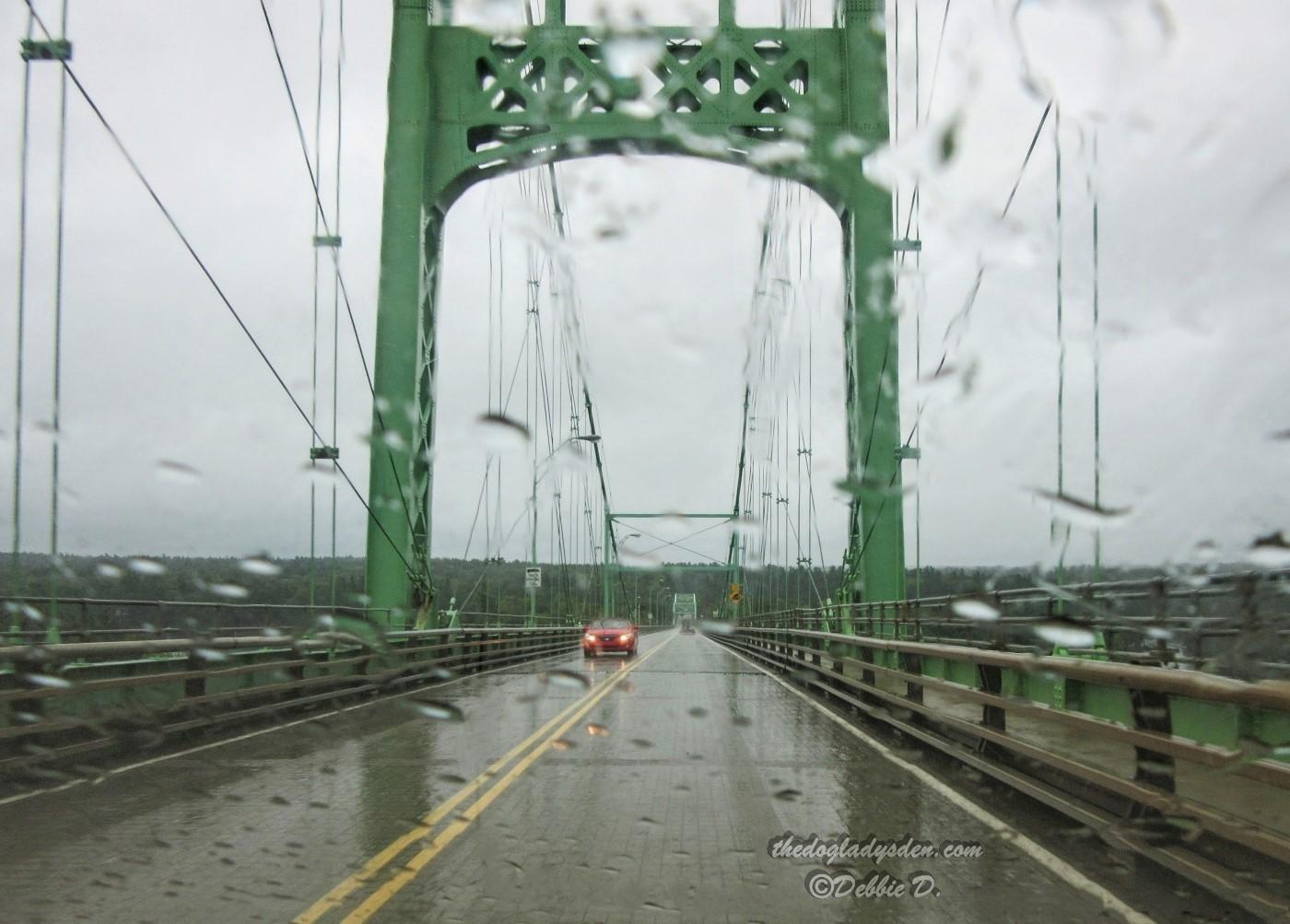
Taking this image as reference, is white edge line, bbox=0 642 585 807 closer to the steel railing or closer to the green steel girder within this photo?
the green steel girder

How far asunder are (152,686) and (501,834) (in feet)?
19.4

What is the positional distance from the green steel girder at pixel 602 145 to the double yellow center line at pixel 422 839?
669 cm

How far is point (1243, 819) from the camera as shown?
4926mm

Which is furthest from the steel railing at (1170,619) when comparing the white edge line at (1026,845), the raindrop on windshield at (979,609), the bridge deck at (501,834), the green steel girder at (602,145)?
the green steel girder at (602,145)

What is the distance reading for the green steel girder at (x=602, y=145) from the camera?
51.9ft

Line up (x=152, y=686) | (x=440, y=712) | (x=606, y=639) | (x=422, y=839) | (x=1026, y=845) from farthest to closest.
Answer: (x=606, y=639), (x=440, y=712), (x=152, y=686), (x=422, y=839), (x=1026, y=845)

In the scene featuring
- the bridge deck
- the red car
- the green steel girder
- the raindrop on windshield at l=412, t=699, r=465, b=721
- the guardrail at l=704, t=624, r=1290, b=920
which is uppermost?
the green steel girder

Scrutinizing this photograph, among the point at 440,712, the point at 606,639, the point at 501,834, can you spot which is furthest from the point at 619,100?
the point at 606,639

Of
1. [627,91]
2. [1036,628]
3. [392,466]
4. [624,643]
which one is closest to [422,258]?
[392,466]

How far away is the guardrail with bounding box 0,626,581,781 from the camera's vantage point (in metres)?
8.92

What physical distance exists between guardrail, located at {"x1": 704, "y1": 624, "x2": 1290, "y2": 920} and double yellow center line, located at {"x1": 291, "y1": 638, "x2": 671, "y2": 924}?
3.21 m

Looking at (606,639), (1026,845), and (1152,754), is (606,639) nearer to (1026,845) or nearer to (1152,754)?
(1026,845)

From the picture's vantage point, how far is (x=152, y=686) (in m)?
11.2

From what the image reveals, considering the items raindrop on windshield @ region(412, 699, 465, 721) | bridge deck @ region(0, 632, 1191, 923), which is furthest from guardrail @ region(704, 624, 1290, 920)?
raindrop on windshield @ region(412, 699, 465, 721)
